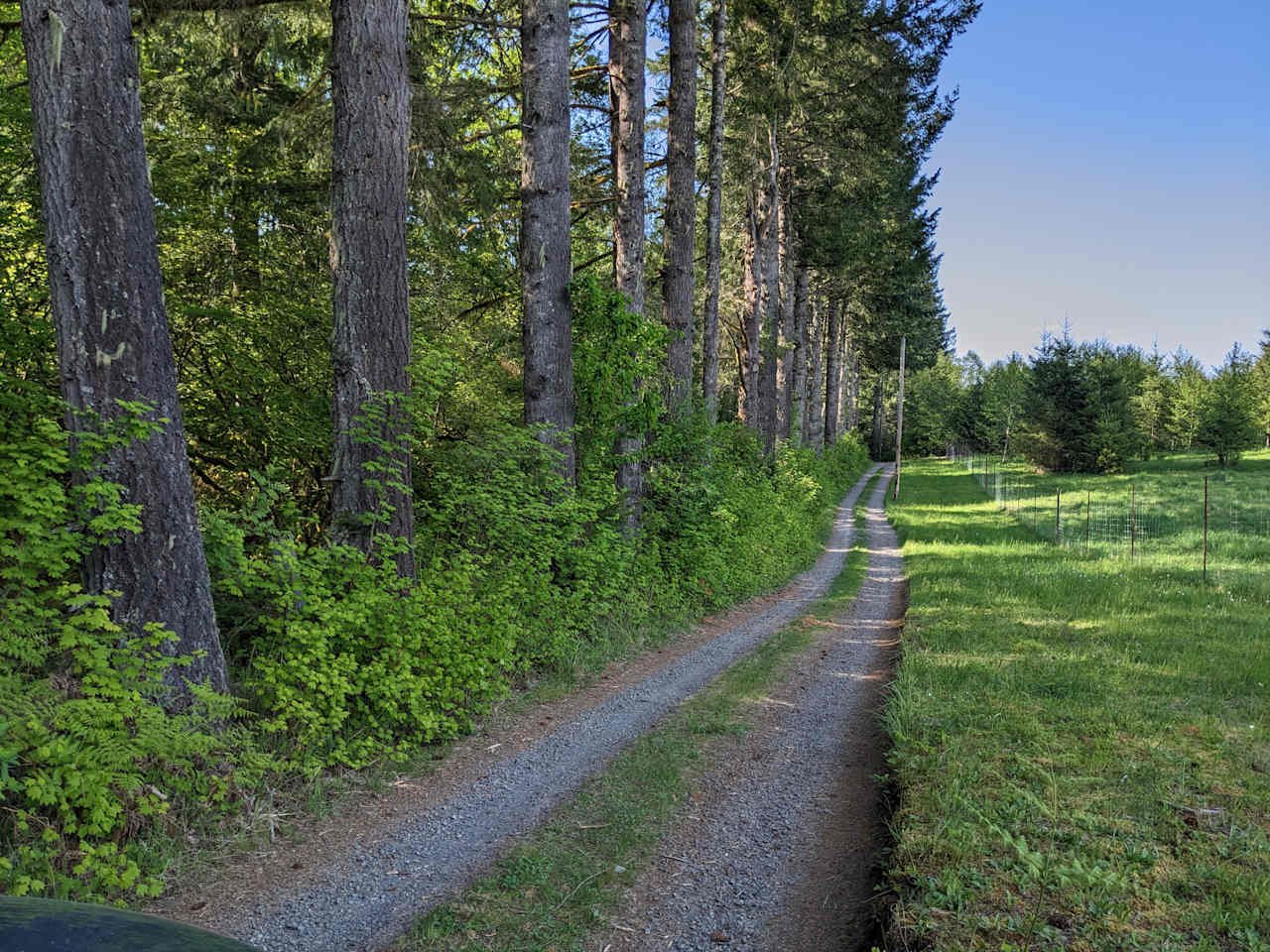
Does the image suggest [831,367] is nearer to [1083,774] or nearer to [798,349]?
[798,349]

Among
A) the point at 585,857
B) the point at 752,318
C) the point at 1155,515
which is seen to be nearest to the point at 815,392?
the point at 1155,515

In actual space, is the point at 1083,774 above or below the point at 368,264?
below

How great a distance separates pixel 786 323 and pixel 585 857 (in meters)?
23.7

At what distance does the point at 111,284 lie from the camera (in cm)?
425

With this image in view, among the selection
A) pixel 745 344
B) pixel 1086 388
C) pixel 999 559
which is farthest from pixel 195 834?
pixel 1086 388

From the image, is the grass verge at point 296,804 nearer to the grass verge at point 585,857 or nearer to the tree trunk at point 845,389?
the grass verge at point 585,857

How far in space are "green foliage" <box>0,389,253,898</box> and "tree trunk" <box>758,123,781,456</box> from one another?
1658cm

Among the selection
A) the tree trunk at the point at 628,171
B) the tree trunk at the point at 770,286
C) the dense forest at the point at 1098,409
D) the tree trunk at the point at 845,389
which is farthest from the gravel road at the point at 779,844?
the tree trunk at the point at 845,389

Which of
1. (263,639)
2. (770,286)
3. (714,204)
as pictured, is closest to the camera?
(263,639)

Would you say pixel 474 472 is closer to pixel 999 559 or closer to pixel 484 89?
pixel 484 89

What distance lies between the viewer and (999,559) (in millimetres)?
15273

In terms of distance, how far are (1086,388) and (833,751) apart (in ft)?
125

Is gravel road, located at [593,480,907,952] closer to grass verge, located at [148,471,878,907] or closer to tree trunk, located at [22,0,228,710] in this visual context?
grass verge, located at [148,471,878,907]

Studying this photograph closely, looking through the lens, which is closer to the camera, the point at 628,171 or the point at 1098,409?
the point at 628,171
